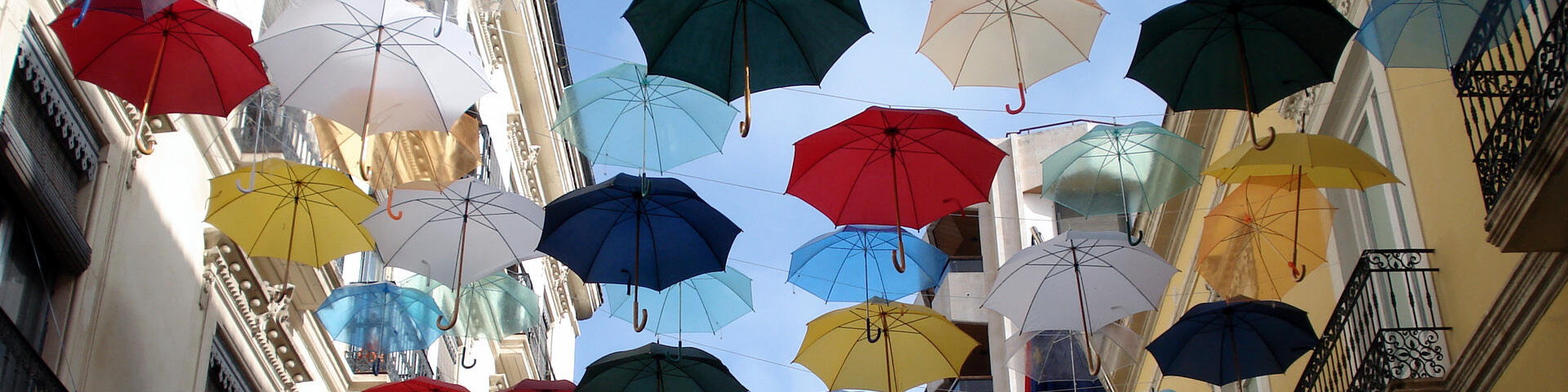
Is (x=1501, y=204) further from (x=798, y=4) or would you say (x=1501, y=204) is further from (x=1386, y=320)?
(x=798, y=4)

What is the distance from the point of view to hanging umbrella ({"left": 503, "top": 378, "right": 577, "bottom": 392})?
11198 mm

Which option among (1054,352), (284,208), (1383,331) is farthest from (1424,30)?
(1054,352)

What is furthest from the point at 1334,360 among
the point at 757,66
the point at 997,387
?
the point at 997,387

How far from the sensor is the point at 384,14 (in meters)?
9.67

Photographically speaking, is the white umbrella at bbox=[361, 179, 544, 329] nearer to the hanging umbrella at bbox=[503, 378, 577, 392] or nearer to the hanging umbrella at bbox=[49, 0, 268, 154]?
the hanging umbrella at bbox=[503, 378, 577, 392]

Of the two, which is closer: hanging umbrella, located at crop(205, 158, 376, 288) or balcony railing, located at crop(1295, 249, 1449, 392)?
balcony railing, located at crop(1295, 249, 1449, 392)

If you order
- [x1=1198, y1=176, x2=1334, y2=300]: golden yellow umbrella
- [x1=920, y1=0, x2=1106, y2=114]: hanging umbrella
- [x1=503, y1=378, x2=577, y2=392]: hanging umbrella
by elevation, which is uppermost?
[x1=920, y1=0, x2=1106, y2=114]: hanging umbrella

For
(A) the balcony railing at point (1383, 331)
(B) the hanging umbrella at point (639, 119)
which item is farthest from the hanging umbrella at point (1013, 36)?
(A) the balcony railing at point (1383, 331)

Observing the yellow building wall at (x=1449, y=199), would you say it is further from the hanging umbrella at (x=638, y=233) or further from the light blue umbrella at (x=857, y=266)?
the hanging umbrella at (x=638, y=233)

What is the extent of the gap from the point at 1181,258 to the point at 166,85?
1239cm

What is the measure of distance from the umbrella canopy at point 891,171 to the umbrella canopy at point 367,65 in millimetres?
2768

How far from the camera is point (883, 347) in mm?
13320

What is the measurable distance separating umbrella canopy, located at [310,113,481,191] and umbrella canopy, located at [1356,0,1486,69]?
6.79m

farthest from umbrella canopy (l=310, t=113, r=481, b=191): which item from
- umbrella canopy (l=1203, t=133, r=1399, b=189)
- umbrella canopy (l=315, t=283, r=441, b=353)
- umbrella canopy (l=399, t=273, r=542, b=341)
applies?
umbrella canopy (l=1203, t=133, r=1399, b=189)
